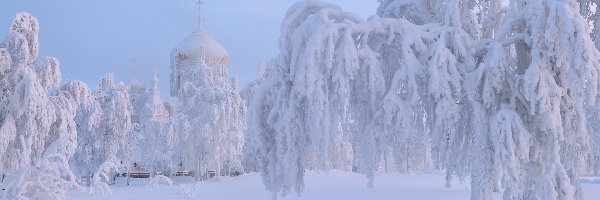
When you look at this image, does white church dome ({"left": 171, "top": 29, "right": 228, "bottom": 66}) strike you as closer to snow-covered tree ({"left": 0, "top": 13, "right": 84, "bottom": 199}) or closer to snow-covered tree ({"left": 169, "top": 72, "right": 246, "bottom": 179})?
snow-covered tree ({"left": 169, "top": 72, "right": 246, "bottom": 179})

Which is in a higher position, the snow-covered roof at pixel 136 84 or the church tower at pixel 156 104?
the snow-covered roof at pixel 136 84

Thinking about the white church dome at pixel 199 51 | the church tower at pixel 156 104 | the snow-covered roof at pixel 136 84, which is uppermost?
the white church dome at pixel 199 51

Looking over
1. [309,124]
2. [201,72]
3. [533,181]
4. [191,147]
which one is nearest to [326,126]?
[309,124]

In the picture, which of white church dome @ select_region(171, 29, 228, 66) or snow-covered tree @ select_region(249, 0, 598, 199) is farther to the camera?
white church dome @ select_region(171, 29, 228, 66)

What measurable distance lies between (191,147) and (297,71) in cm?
2657

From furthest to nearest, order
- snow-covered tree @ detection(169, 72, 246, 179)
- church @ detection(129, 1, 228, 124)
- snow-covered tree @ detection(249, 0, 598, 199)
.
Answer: church @ detection(129, 1, 228, 124), snow-covered tree @ detection(169, 72, 246, 179), snow-covered tree @ detection(249, 0, 598, 199)

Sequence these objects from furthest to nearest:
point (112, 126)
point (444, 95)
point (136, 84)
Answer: point (136, 84) → point (112, 126) → point (444, 95)

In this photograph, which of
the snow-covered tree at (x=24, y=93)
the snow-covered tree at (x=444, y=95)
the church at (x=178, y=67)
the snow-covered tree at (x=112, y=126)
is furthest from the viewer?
the church at (x=178, y=67)

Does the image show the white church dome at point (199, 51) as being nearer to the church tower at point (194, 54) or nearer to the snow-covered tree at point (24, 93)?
the church tower at point (194, 54)

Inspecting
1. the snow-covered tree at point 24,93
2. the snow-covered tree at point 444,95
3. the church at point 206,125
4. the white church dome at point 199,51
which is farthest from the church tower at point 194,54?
the snow-covered tree at point 444,95

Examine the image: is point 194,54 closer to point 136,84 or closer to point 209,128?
point 136,84

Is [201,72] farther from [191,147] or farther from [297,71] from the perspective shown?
[297,71]

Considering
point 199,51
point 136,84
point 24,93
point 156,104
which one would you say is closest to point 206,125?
point 24,93

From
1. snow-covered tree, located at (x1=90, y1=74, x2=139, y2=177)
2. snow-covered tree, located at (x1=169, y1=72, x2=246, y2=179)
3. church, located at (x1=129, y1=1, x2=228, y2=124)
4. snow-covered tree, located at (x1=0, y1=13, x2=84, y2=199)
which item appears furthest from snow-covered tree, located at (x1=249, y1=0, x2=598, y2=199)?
church, located at (x1=129, y1=1, x2=228, y2=124)
